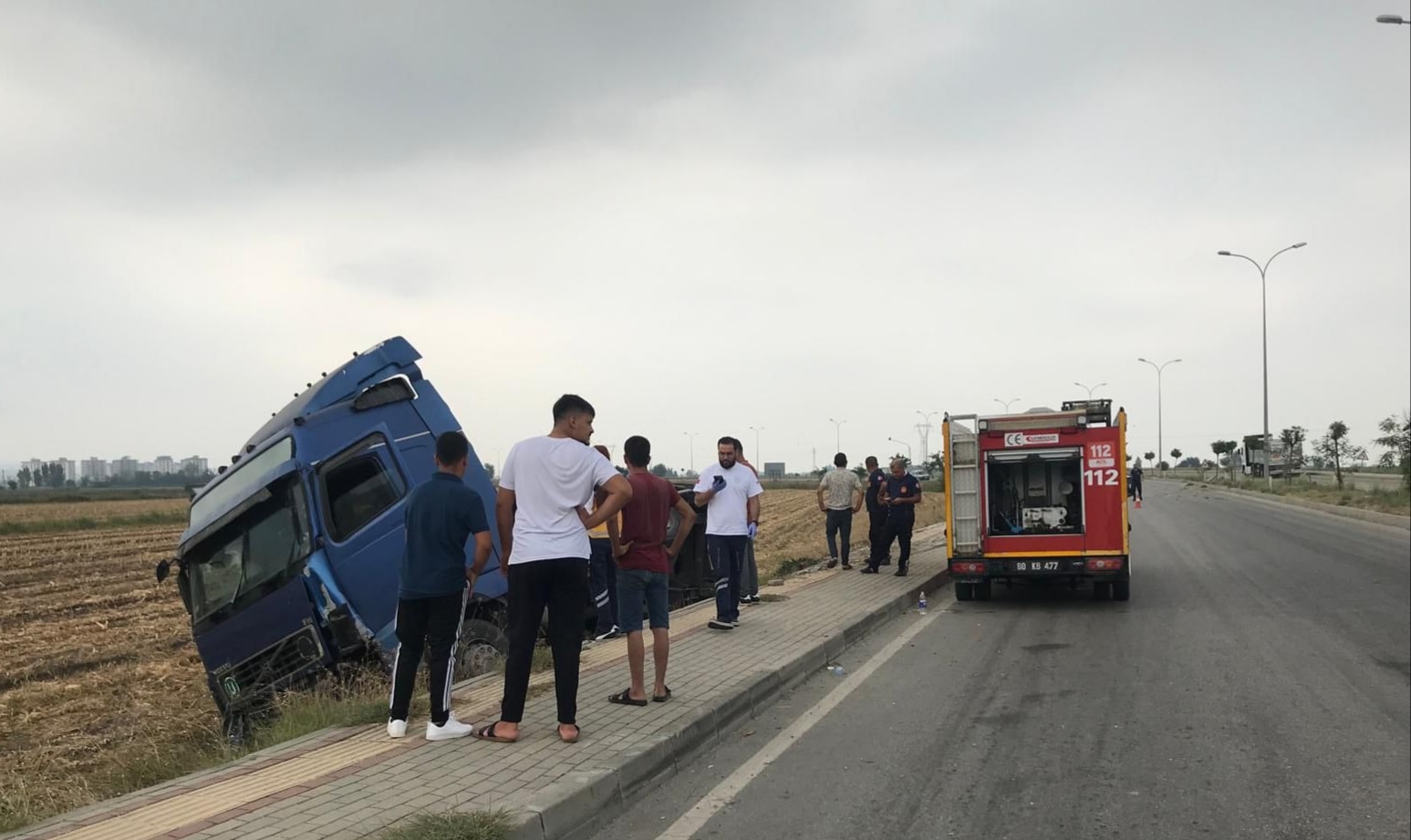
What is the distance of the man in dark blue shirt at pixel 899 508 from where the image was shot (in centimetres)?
1439

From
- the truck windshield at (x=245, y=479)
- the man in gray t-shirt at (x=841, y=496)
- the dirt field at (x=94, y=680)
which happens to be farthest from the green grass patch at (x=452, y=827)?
the man in gray t-shirt at (x=841, y=496)

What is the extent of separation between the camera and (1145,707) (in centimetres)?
677

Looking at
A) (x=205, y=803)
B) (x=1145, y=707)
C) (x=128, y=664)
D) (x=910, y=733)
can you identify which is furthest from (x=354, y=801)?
(x=128, y=664)

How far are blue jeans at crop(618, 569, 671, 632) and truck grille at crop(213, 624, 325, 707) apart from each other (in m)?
2.47

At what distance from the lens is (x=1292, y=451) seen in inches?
2034

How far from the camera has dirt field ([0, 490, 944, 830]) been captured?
684 centimetres

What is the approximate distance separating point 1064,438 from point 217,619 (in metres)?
9.25

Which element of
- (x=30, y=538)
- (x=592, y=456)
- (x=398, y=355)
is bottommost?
(x=30, y=538)

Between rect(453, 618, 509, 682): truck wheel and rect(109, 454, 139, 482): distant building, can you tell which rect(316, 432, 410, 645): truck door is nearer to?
rect(453, 618, 509, 682): truck wheel

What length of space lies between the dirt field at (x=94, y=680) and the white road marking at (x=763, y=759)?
348cm

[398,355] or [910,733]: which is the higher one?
[398,355]

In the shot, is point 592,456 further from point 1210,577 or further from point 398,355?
point 1210,577

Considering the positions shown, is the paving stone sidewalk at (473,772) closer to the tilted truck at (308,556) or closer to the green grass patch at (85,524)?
the tilted truck at (308,556)

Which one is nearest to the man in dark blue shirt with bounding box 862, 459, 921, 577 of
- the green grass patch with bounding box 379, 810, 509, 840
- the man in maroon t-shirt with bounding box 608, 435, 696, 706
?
the man in maroon t-shirt with bounding box 608, 435, 696, 706
